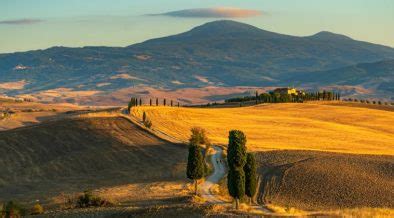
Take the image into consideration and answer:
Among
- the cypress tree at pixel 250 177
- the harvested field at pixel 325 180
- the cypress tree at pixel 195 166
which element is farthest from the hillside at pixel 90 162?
the harvested field at pixel 325 180

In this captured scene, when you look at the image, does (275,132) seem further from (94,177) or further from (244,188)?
(244,188)

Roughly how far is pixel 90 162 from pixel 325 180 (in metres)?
34.4

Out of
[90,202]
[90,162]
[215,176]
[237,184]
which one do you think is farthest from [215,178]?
[90,162]

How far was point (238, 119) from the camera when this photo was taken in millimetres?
149875

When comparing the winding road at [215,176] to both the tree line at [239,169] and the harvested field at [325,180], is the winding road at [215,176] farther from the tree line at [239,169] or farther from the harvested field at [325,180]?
the harvested field at [325,180]

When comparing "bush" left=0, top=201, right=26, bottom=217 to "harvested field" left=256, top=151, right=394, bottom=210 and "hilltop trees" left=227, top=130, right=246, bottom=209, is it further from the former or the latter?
"harvested field" left=256, top=151, right=394, bottom=210

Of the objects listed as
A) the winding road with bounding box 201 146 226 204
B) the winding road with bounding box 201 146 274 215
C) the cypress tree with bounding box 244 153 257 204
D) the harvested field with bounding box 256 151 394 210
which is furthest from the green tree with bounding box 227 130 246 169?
the harvested field with bounding box 256 151 394 210

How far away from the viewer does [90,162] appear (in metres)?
98.4

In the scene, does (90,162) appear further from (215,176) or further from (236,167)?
(236,167)

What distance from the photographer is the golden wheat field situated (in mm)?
113562

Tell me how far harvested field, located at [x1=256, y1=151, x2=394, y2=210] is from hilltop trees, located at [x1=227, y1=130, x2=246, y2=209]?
4.83 m

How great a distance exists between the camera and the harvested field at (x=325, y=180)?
69.6m

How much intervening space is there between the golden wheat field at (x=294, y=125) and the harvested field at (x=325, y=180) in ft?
41.8

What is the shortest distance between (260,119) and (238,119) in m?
4.99
